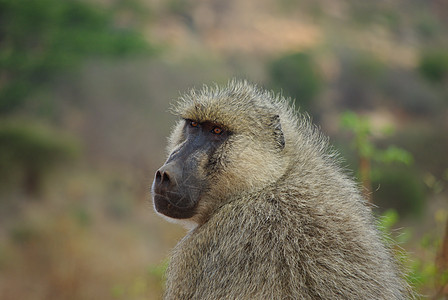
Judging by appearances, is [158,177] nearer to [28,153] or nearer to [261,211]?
[261,211]

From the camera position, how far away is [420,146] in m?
20.4

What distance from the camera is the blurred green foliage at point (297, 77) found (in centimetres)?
2254

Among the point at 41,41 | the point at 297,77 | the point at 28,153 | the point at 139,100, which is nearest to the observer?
the point at 28,153

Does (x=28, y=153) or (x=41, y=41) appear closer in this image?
(x=28, y=153)

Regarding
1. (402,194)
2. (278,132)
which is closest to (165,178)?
(278,132)

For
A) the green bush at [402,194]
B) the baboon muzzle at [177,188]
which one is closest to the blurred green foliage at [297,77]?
the green bush at [402,194]

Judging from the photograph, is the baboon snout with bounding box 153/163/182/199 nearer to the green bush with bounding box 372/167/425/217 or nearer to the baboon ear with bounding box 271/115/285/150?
the baboon ear with bounding box 271/115/285/150

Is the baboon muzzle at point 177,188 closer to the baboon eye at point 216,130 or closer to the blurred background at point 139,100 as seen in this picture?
the baboon eye at point 216,130

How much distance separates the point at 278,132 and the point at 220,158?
399 mm

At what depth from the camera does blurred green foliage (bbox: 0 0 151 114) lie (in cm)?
1827

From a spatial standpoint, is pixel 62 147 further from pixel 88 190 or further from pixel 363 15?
pixel 363 15

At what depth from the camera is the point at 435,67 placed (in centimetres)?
2659

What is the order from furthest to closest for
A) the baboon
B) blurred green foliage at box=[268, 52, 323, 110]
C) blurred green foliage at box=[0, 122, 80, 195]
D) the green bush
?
blurred green foliage at box=[268, 52, 323, 110]
blurred green foliage at box=[0, 122, 80, 195]
the green bush
the baboon

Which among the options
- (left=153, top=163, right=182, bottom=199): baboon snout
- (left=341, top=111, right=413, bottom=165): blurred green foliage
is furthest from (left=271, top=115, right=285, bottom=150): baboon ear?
(left=341, top=111, right=413, bottom=165): blurred green foliage
